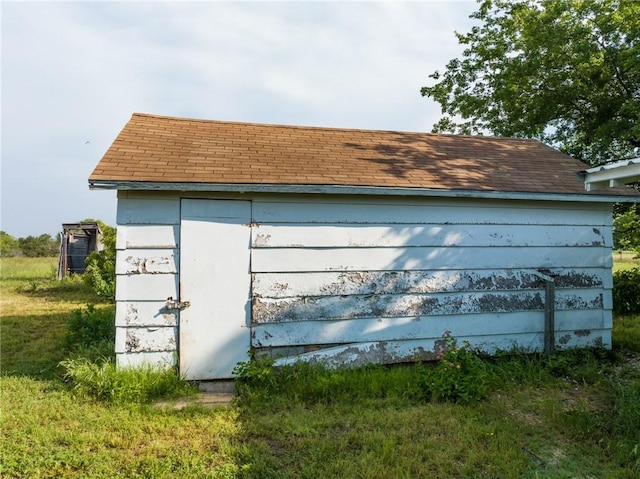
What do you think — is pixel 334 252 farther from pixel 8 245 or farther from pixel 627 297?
pixel 8 245

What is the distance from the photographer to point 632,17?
884 cm

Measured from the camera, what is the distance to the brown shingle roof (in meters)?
4.65

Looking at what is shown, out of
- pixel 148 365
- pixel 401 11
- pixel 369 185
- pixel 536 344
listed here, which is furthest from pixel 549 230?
pixel 148 365

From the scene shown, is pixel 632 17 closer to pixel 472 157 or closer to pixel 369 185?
pixel 472 157

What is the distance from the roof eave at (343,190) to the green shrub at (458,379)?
6.19ft

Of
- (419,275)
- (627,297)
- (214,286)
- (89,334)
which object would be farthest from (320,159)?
(627,297)

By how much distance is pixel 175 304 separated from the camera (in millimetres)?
4398

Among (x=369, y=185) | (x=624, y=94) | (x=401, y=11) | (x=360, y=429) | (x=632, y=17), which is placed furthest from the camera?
(x=624, y=94)

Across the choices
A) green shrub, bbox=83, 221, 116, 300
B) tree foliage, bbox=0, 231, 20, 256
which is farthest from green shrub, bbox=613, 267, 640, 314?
tree foliage, bbox=0, 231, 20, 256

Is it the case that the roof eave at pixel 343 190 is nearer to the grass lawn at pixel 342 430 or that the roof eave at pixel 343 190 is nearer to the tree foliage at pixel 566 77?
the grass lawn at pixel 342 430

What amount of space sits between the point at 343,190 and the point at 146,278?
2.46m

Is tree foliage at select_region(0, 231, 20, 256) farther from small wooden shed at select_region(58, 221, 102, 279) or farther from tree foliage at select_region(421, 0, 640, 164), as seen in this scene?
tree foliage at select_region(421, 0, 640, 164)

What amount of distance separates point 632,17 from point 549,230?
23.2ft

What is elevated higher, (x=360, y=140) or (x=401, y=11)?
(x=401, y=11)
